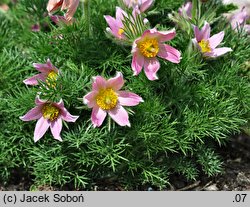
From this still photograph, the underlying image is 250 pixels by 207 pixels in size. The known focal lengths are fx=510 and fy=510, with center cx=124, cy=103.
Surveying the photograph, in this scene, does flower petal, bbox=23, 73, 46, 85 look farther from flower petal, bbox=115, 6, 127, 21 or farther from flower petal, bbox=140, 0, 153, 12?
flower petal, bbox=140, 0, 153, 12

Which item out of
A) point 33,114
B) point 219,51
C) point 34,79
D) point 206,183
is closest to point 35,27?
point 34,79

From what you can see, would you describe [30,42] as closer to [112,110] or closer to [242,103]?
[112,110]

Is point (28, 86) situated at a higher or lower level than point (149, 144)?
higher

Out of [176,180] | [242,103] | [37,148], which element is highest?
[242,103]

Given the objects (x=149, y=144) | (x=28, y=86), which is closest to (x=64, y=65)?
(x=28, y=86)

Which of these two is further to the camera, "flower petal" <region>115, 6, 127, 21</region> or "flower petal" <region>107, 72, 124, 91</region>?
"flower petal" <region>115, 6, 127, 21</region>

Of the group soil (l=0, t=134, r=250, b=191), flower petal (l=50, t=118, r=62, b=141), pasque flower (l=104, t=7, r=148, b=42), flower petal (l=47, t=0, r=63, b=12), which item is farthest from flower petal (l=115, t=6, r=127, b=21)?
soil (l=0, t=134, r=250, b=191)

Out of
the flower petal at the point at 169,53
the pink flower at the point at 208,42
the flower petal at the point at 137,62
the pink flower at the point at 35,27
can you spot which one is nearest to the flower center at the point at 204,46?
the pink flower at the point at 208,42
